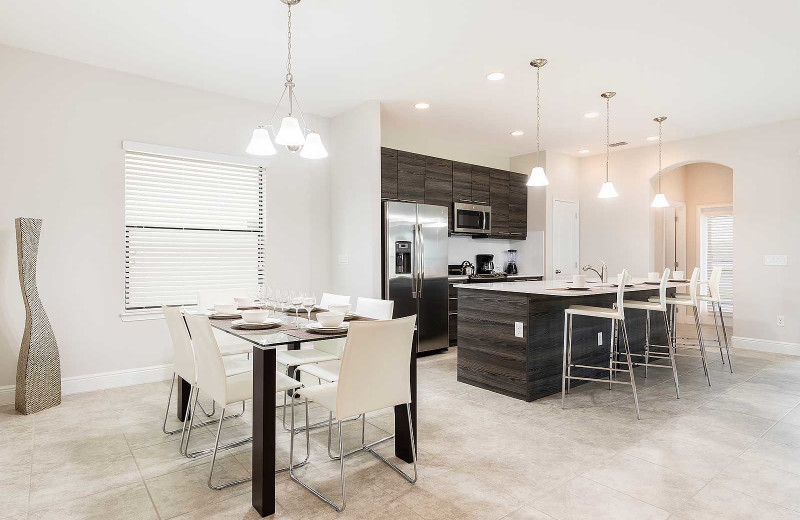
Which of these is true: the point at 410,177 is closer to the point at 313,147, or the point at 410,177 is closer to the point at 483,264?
the point at 483,264

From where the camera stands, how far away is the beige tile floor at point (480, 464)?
6.95ft

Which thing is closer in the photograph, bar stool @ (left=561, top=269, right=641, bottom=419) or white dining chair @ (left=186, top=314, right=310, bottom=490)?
white dining chair @ (left=186, top=314, right=310, bottom=490)

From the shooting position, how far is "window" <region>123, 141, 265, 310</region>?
13.9 feet

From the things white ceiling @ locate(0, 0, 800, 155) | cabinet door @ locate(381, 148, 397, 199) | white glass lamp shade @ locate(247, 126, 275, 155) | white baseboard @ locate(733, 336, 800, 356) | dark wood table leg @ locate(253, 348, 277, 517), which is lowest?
white baseboard @ locate(733, 336, 800, 356)

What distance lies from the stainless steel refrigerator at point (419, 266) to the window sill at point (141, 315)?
2.24 metres

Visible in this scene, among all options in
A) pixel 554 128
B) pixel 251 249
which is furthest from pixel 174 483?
pixel 554 128

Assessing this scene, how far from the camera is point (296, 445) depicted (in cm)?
285

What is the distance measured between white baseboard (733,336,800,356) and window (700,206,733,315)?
205 cm

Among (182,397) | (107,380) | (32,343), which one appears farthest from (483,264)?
(32,343)

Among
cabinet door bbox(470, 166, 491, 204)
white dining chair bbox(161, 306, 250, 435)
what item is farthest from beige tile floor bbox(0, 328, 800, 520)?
cabinet door bbox(470, 166, 491, 204)

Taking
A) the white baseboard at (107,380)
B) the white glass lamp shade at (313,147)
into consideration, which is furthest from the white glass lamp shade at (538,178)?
the white baseboard at (107,380)

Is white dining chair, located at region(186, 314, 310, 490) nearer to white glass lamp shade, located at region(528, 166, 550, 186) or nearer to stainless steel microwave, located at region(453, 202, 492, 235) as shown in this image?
white glass lamp shade, located at region(528, 166, 550, 186)

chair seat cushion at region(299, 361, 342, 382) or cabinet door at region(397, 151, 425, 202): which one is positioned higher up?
cabinet door at region(397, 151, 425, 202)

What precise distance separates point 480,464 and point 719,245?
23.8 ft
